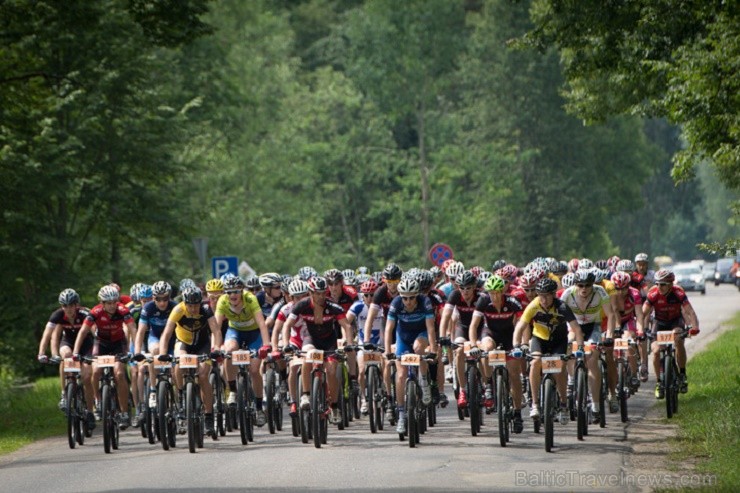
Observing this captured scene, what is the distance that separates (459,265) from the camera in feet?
73.2

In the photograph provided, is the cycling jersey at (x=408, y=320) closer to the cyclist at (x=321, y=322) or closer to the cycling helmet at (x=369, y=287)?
the cyclist at (x=321, y=322)

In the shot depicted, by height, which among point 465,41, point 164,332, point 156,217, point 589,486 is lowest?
point 589,486

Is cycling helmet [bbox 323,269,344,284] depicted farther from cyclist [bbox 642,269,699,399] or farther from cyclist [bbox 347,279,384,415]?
cyclist [bbox 642,269,699,399]

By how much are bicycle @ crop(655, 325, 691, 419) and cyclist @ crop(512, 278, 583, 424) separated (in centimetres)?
310

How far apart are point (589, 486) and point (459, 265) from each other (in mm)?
9362

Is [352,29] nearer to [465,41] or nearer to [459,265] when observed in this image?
[465,41]

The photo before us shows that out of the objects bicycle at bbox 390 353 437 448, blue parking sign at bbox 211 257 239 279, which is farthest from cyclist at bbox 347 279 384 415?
blue parking sign at bbox 211 257 239 279

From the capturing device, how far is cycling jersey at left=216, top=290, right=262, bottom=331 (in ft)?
65.0

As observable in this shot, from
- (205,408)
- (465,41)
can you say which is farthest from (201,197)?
(205,408)

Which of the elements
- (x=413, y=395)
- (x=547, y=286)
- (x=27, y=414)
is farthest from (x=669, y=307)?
(x=27, y=414)

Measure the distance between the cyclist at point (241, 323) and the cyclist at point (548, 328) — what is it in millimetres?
3666

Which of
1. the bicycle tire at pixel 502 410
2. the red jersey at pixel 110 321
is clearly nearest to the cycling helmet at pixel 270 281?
the red jersey at pixel 110 321

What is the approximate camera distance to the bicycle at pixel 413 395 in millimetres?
16828

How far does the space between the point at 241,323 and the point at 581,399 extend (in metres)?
5.16
